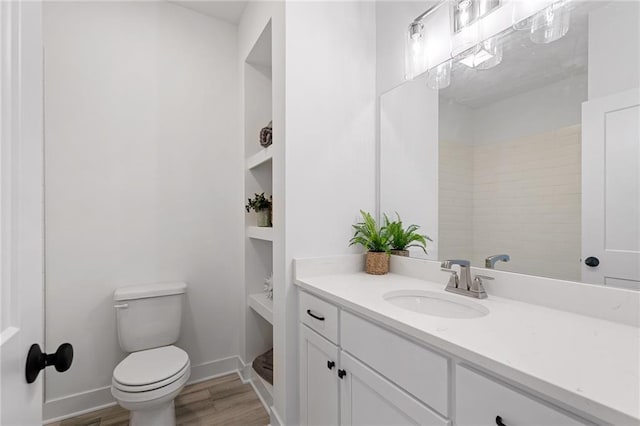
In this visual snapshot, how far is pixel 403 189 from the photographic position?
1.71 meters

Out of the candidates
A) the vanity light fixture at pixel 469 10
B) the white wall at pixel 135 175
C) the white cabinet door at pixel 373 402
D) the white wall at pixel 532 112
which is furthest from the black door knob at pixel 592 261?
the white wall at pixel 135 175

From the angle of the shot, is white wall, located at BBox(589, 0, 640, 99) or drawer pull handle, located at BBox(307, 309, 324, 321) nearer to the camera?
white wall, located at BBox(589, 0, 640, 99)

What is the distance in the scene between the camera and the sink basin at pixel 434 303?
1139mm

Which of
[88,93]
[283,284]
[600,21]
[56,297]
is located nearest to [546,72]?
[600,21]

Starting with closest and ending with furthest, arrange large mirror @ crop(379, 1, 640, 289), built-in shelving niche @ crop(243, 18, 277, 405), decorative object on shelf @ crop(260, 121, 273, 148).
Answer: large mirror @ crop(379, 1, 640, 289)
decorative object on shelf @ crop(260, 121, 273, 148)
built-in shelving niche @ crop(243, 18, 277, 405)

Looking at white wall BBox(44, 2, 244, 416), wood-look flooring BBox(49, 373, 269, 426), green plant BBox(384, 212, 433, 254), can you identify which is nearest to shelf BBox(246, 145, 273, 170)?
white wall BBox(44, 2, 244, 416)

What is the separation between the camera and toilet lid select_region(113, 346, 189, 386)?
1467mm

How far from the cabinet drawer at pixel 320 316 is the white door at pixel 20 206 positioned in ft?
2.92

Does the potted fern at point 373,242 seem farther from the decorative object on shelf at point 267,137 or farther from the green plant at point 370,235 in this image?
the decorative object on shelf at point 267,137

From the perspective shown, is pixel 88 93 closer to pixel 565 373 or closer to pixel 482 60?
pixel 482 60

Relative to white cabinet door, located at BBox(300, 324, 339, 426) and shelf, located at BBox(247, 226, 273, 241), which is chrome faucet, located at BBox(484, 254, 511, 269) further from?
shelf, located at BBox(247, 226, 273, 241)

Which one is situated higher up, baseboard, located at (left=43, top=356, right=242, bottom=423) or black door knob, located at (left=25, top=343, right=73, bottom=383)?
black door knob, located at (left=25, top=343, right=73, bottom=383)

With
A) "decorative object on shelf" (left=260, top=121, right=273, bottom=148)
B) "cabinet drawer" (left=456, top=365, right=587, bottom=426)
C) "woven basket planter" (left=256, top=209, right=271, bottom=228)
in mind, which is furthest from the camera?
"woven basket planter" (left=256, top=209, right=271, bottom=228)

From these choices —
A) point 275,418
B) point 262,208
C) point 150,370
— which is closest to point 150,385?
point 150,370
